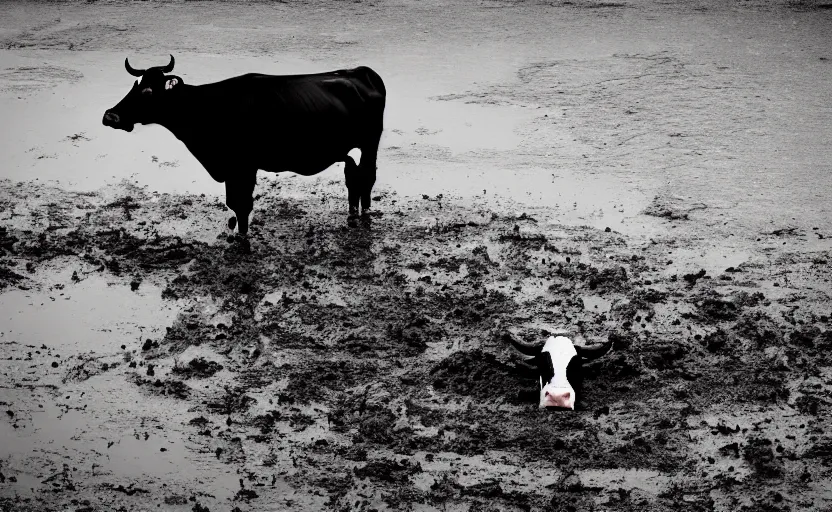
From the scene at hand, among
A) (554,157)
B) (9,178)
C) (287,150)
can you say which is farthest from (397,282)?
(9,178)

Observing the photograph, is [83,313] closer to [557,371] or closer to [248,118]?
[248,118]

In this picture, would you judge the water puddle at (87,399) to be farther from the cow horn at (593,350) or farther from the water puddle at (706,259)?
the water puddle at (706,259)

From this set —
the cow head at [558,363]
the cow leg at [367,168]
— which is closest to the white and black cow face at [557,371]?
the cow head at [558,363]

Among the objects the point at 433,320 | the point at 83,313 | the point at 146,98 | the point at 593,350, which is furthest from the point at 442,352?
the point at 146,98

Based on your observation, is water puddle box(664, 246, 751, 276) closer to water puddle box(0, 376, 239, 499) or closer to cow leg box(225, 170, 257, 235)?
cow leg box(225, 170, 257, 235)

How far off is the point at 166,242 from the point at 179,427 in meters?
2.54

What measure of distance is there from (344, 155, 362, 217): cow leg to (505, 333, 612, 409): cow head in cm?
238

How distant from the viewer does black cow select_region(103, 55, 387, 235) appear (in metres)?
7.20

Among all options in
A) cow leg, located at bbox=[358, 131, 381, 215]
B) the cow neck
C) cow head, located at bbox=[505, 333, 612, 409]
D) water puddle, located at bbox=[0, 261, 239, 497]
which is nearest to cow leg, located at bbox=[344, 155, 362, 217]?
cow leg, located at bbox=[358, 131, 381, 215]

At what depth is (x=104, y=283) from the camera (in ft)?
23.6

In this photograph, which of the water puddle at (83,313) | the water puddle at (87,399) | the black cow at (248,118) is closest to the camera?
the water puddle at (87,399)

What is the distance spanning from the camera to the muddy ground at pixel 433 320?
5.06 m

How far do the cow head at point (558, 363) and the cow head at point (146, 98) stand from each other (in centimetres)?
320

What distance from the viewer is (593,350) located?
19.0ft
